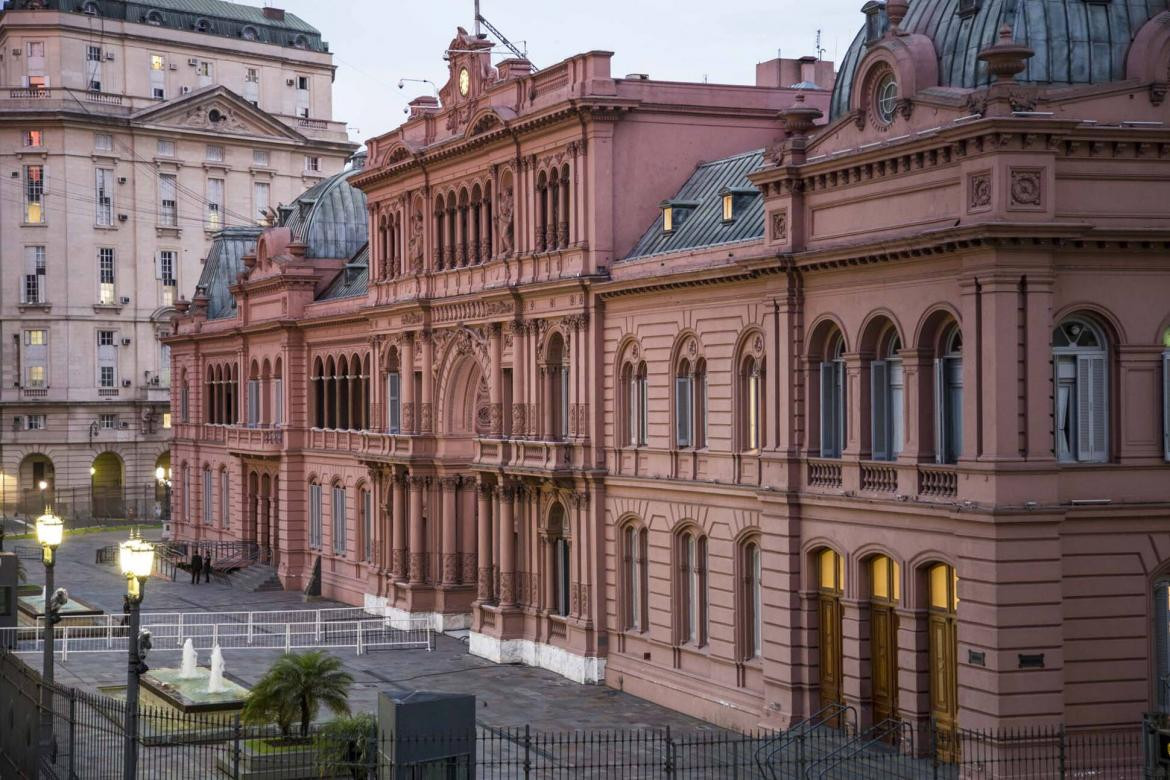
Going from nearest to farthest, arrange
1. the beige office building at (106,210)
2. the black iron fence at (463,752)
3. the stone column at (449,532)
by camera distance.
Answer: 1. the black iron fence at (463,752)
2. the stone column at (449,532)
3. the beige office building at (106,210)

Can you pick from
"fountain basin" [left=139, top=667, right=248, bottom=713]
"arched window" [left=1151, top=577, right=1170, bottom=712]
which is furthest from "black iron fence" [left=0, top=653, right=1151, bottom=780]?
"fountain basin" [left=139, top=667, right=248, bottom=713]

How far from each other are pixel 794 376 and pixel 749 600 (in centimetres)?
557

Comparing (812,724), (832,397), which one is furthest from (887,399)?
(812,724)

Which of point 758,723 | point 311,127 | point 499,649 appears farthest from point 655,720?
point 311,127

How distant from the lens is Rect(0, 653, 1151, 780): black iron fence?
2798 cm

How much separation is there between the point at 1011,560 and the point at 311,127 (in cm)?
8957

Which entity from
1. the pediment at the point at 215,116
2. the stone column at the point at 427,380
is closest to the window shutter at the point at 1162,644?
the stone column at the point at 427,380

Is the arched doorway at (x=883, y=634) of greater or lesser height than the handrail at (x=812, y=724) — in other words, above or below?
above

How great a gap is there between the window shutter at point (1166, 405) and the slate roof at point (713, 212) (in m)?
9.64

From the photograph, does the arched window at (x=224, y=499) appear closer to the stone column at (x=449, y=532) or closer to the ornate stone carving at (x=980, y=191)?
the stone column at (x=449, y=532)

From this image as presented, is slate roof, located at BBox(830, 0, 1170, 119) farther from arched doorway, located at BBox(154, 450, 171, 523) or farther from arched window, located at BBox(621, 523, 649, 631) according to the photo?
arched doorway, located at BBox(154, 450, 171, 523)

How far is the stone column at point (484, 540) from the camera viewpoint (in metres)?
50.7

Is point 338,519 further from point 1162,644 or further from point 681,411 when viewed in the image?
→ point 1162,644

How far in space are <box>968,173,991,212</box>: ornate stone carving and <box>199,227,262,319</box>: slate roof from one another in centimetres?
5633
